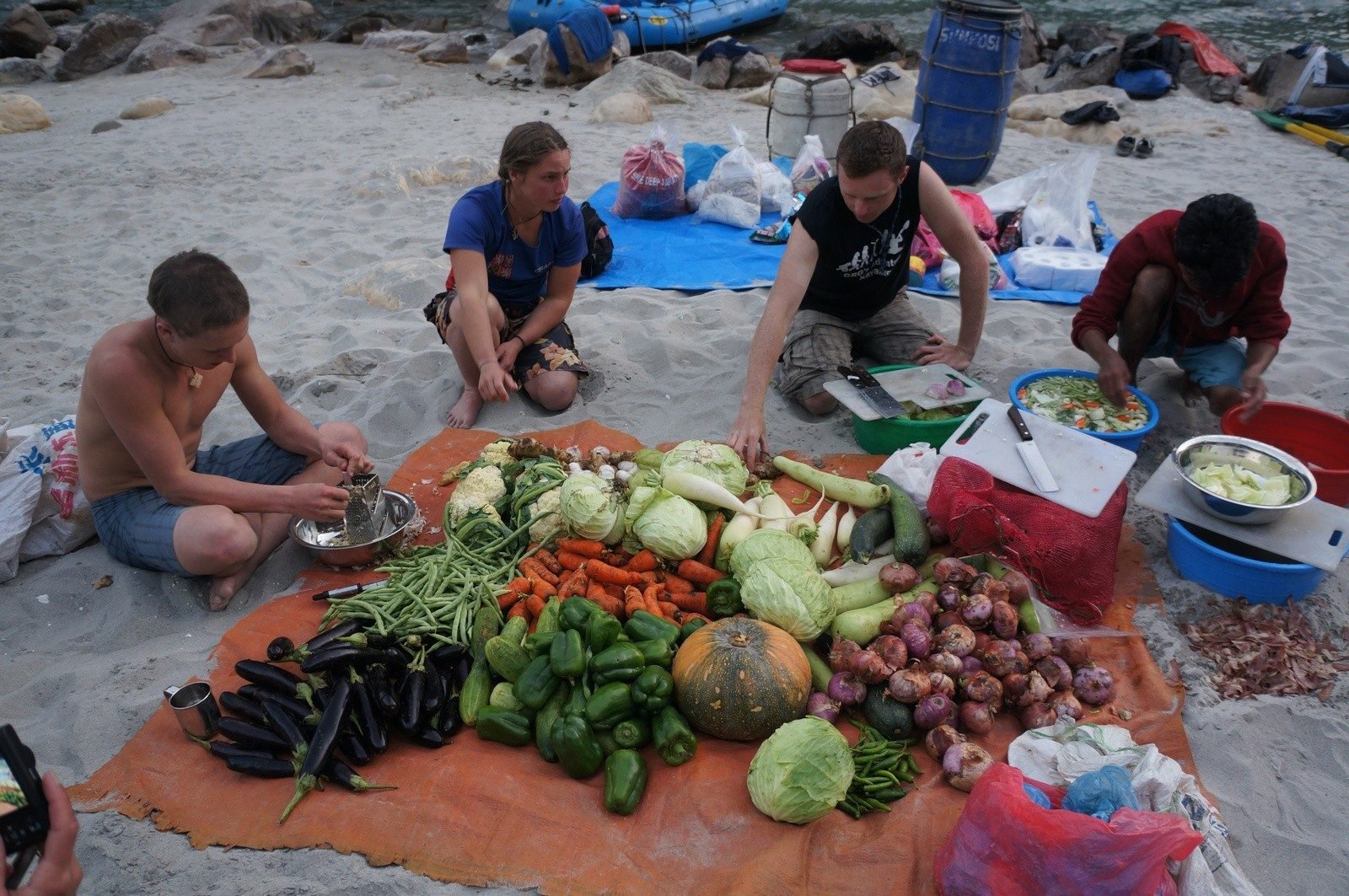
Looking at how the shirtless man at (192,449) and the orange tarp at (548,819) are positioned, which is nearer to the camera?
the orange tarp at (548,819)

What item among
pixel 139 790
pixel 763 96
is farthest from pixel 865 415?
pixel 763 96

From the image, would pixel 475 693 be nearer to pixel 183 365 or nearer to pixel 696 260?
pixel 183 365

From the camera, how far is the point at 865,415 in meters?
4.11

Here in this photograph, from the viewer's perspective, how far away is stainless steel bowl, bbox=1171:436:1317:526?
127 inches

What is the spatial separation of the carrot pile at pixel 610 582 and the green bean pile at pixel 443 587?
102mm

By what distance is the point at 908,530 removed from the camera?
3377 millimetres

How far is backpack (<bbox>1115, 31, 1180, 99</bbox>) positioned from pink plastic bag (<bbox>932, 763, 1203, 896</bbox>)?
11853mm

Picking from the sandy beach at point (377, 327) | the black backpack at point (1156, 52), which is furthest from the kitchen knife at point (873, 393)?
the black backpack at point (1156, 52)

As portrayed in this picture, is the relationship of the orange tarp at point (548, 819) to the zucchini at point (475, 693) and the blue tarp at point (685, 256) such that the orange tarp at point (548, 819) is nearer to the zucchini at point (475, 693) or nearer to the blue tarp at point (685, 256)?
the zucchini at point (475, 693)

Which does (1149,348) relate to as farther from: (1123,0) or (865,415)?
(1123,0)

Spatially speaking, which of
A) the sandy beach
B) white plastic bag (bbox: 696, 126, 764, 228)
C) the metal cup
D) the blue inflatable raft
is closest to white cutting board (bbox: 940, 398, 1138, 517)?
the sandy beach

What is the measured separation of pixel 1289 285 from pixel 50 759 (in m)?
7.52

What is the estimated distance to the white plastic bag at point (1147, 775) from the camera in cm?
221

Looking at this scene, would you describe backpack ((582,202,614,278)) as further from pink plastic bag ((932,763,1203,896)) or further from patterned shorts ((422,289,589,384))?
pink plastic bag ((932,763,1203,896))
